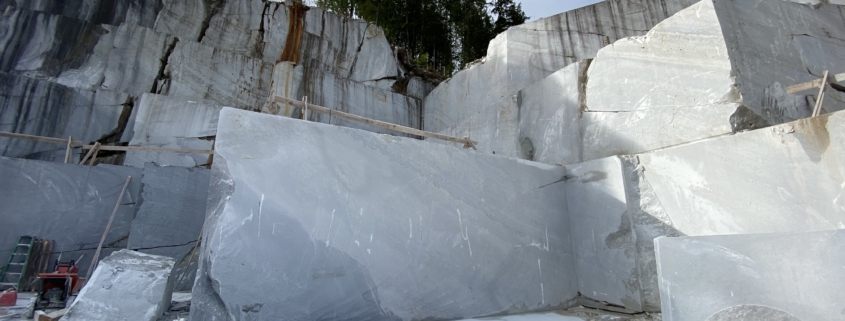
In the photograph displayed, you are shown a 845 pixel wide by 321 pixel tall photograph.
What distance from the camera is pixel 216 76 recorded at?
7.64m

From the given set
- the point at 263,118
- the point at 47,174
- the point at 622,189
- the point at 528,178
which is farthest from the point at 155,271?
the point at 622,189

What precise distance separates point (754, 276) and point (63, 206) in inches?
224

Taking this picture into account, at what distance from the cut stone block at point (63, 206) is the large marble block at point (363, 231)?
2744mm

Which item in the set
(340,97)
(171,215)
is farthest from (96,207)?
(340,97)

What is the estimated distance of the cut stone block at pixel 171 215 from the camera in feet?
14.5

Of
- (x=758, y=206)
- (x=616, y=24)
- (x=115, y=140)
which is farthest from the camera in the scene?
(x=616, y=24)

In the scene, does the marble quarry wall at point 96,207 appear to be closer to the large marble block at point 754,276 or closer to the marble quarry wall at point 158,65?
the marble quarry wall at point 158,65

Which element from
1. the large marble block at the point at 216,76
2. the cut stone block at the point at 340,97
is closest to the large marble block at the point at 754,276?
the cut stone block at the point at 340,97

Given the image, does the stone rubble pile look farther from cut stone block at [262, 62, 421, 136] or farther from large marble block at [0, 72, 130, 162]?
cut stone block at [262, 62, 421, 136]

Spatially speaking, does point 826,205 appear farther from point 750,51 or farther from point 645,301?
point 750,51

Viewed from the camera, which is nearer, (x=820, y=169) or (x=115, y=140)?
(x=820, y=169)

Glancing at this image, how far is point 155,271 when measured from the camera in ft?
9.80

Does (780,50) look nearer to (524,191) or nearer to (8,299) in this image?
(524,191)

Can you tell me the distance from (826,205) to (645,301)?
1.40 m
